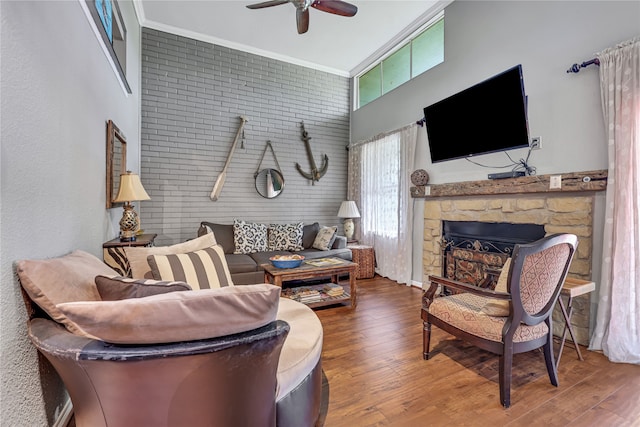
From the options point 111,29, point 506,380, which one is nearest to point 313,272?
point 506,380

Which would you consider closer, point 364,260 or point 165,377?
point 165,377

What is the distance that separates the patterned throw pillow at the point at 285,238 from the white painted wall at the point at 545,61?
2.11m

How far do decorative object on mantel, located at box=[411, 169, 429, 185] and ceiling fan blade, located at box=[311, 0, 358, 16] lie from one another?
6.50 ft

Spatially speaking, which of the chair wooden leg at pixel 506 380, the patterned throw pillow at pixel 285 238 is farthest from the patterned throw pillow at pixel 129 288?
the patterned throw pillow at pixel 285 238

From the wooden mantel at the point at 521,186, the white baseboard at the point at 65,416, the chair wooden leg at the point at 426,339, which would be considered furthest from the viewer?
the wooden mantel at the point at 521,186

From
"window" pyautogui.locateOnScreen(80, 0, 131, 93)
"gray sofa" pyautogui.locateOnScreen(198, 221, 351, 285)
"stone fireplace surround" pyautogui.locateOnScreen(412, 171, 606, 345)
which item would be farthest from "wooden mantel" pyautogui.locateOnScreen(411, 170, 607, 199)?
"window" pyautogui.locateOnScreen(80, 0, 131, 93)

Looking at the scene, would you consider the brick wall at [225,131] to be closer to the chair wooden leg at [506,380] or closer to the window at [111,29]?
the window at [111,29]

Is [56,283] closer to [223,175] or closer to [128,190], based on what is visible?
[128,190]

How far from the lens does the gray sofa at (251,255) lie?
11.4 feet

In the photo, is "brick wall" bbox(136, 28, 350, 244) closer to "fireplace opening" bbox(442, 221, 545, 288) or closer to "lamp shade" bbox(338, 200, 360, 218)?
"lamp shade" bbox(338, 200, 360, 218)

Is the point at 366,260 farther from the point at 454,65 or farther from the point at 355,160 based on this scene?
the point at 454,65

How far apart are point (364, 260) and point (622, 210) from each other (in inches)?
113

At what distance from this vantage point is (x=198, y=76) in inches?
167

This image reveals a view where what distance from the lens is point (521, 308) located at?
1594 mm
